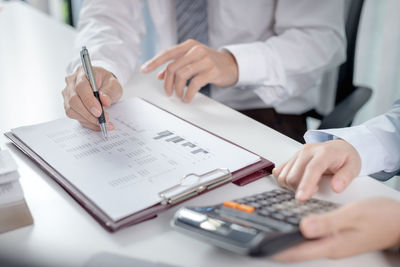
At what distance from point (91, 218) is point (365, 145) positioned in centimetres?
38

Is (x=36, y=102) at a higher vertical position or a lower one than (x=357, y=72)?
higher

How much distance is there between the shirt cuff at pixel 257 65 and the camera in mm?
860

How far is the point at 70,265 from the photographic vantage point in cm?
43

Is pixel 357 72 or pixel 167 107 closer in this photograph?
pixel 167 107

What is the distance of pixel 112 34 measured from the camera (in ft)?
3.30

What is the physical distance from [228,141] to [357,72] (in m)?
0.99

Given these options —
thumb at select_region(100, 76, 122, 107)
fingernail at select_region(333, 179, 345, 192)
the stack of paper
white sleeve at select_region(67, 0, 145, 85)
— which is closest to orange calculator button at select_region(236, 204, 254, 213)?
fingernail at select_region(333, 179, 345, 192)

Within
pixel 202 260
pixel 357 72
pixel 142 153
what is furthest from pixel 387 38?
pixel 202 260

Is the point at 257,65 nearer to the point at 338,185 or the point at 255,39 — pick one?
the point at 255,39

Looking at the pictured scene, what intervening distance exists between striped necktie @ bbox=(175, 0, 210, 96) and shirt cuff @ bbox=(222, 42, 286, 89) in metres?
0.25

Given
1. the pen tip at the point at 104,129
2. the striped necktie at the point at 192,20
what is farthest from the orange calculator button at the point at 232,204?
the striped necktie at the point at 192,20

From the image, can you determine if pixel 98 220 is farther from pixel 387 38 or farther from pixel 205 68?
pixel 387 38

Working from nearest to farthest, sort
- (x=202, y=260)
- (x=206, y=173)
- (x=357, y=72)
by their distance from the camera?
(x=202, y=260)
(x=206, y=173)
(x=357, y=72)

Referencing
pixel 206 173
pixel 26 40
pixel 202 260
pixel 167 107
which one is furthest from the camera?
pixel 26 40
